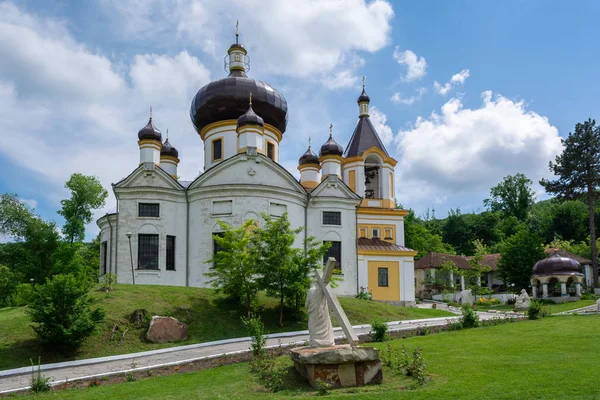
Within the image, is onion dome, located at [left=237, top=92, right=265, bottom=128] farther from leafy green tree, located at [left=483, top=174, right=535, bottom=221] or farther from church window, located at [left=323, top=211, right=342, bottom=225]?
leafy green tree, located at [left=483, top=174, right=535, bottom=221]

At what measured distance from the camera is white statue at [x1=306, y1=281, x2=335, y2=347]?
1217 centimetres

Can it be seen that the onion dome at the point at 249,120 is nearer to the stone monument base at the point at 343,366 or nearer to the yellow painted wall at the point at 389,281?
the yellow painted wall at the point at 389,281

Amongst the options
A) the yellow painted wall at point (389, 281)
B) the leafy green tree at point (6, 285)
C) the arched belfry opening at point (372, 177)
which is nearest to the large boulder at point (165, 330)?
the yellow painted wall at point (389, 281)

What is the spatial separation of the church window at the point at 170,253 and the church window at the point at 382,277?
505 inches

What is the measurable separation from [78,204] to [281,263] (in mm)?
31645

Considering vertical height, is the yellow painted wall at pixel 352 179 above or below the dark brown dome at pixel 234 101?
below

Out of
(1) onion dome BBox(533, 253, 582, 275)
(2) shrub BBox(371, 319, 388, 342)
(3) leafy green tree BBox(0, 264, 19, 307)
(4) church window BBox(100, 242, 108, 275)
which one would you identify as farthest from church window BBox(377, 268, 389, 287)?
(3) leafy green tree BBox(0, 264, 19, 307)

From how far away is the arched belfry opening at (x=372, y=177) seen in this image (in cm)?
3816

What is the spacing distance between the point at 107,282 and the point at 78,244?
2529 centimetres

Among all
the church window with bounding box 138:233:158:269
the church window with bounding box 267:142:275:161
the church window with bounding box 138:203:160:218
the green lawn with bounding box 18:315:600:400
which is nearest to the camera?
the green lawn with bounding box 18:315:600:400

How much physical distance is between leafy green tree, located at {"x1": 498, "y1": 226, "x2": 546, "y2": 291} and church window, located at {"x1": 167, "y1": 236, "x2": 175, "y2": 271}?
2776cm

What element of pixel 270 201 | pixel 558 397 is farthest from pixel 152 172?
pixel 558 397

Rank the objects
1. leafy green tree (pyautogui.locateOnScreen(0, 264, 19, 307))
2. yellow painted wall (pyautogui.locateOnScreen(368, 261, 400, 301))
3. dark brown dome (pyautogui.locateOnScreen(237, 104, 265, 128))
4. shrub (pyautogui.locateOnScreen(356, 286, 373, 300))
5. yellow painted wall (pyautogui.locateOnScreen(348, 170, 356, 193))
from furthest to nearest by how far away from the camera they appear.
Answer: leafy green tree (pyautogui.locateOnScreen(0, 264, 19, 307)) < yellow painted wall (pyautogui.locateOnScreen(348, 170, 356, 193)) < yellow painted wall (pyautogui.locateOnScreen(368, 261, 400, 301)) < dark brown dome (pyautogui.locateOnScreen(237, 104, 265, 128)) < shrub (pyautogui.locateOnScreen(356, 286, 373, 300))

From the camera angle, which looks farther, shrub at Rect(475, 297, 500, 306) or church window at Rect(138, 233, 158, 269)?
shrub at Rect(475, 297, 500, 306)
